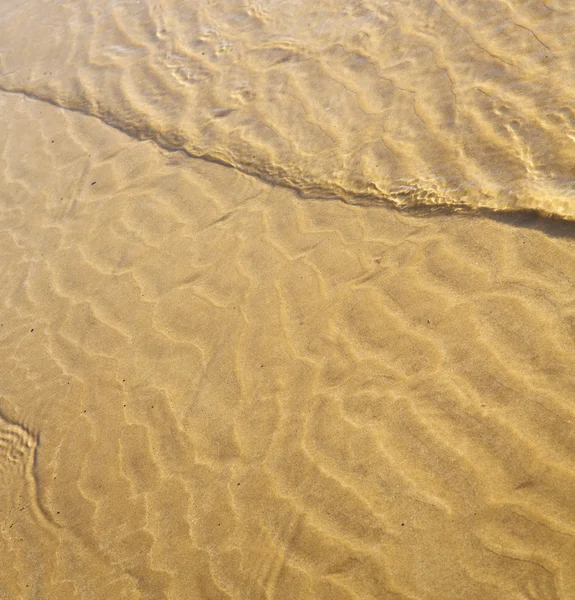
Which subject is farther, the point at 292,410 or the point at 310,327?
the point at 310,327

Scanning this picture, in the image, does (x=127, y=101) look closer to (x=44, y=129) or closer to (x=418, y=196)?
(x=44, y=129)

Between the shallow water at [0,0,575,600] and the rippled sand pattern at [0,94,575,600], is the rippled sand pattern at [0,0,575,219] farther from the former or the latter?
the rippled sand pattern at [0,94,575,600]

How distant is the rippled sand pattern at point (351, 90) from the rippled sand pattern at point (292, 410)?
0.36 m

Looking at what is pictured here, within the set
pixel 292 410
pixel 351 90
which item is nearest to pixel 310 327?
pixel 292 410

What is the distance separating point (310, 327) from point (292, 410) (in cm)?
47

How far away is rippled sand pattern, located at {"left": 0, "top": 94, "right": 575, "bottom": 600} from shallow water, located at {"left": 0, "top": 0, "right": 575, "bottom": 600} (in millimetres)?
11

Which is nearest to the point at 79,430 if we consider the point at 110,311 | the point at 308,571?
the point at 110,311

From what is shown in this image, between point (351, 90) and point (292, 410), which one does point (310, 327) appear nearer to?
point (292, 410)

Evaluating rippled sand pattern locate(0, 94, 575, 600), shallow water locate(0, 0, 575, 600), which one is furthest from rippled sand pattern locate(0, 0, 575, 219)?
rippled sand pattern locate(0, 94, 575, 600)

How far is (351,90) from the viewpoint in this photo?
4.42m

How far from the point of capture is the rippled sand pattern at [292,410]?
232cm

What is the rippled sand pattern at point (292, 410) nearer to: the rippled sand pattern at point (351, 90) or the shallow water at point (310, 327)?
the shallow water at point (310, 327)

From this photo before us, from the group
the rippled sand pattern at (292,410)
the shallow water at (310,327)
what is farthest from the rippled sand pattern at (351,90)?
the rippled sand pattern at (292,410)

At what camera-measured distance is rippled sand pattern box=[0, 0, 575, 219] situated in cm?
354
